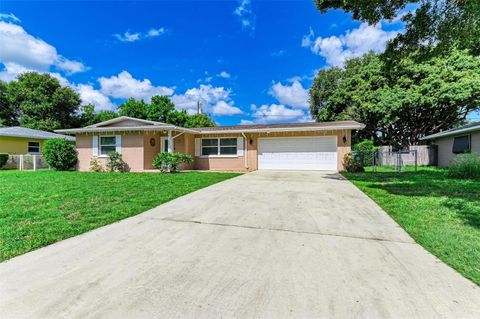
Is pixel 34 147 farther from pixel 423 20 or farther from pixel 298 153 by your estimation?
pixel 423 20

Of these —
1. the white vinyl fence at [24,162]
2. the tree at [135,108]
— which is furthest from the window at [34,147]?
the tree at [135,108]

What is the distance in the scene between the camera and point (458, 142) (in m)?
15.5

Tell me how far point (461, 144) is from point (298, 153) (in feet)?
32.4

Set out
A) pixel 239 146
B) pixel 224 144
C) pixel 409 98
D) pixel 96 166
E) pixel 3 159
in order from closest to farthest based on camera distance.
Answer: pixel 96 166 < pixel 239 146 < pixel 224 144 < pixel 3 159 < pixel 409 98

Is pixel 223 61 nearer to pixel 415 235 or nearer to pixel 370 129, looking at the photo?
pixel 370 129

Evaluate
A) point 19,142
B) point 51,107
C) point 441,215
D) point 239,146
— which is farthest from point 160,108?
point 441,215

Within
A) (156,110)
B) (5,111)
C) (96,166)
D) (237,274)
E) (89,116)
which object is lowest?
(237,274)

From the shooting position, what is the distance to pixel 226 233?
4.17 meters

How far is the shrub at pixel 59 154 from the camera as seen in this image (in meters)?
15.0

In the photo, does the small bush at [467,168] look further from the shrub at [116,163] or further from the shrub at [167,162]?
the shrub at [116,163]

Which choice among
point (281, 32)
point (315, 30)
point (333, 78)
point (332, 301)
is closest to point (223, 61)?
point (281, 32)

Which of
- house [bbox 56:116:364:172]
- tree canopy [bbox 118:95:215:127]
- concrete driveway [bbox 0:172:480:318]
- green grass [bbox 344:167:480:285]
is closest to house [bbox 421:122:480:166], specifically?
house [bbox 56:116:364:172]

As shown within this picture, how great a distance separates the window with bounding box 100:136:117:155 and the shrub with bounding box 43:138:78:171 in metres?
1.92

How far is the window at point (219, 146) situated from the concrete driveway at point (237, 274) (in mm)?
11083
